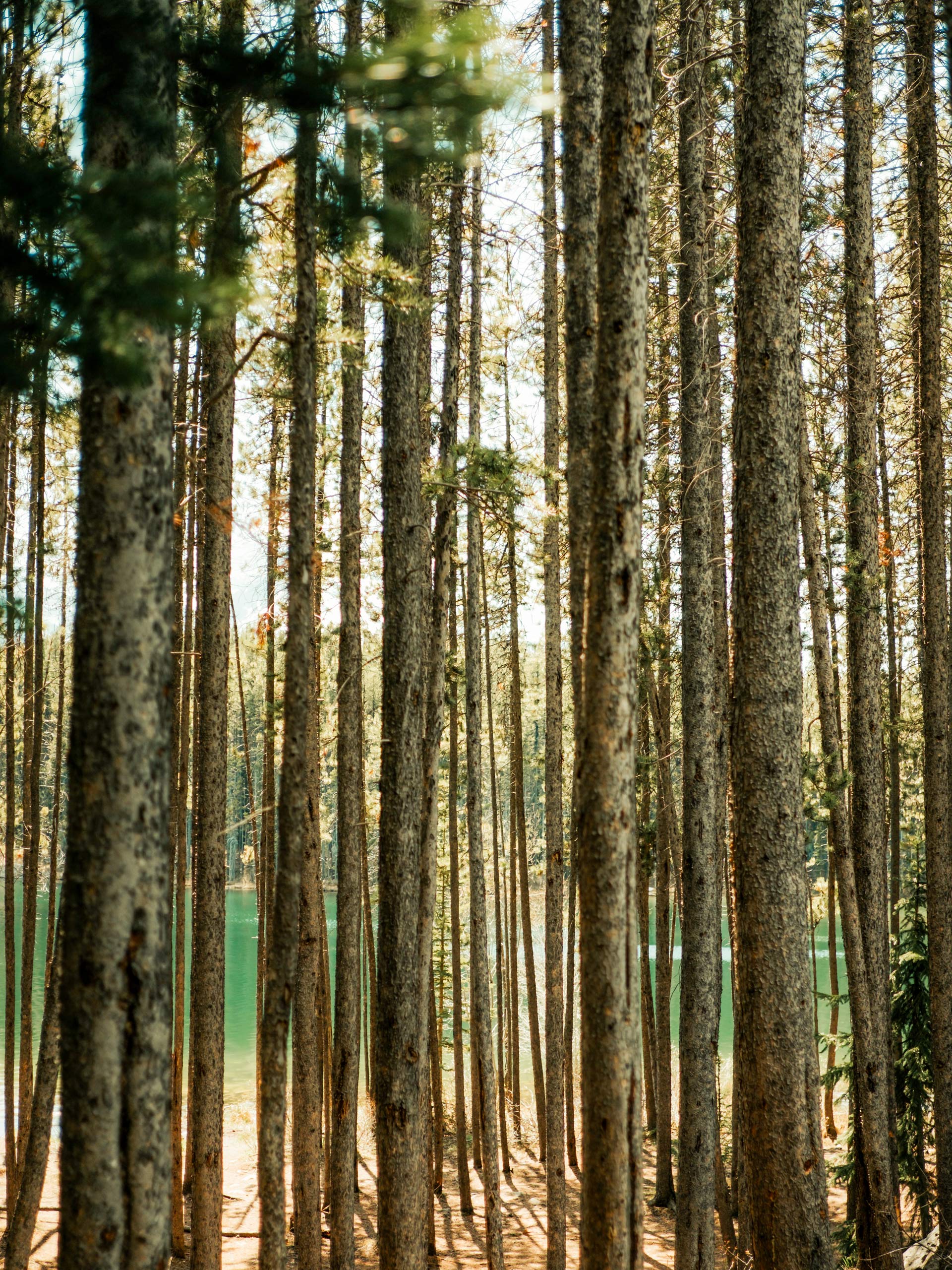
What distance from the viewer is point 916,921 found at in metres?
9.83

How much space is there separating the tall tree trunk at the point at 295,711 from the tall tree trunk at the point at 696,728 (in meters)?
3.19

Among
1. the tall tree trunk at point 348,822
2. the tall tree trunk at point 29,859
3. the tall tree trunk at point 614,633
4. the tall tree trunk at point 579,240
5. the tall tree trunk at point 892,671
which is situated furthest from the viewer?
the tall tree trunk at point 892,671

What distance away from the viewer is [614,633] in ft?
12.6

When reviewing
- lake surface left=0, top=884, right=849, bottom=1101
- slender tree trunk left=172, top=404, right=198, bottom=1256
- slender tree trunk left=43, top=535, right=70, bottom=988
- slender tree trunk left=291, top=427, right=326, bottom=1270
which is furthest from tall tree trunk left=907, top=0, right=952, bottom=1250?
slender tree trunk left=43, top=535, right=70, bottom=988

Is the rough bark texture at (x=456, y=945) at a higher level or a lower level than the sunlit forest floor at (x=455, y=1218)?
higher

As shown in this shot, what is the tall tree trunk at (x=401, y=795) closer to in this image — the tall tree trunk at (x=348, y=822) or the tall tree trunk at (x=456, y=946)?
the tall tree trunk at (x=348, y=822)

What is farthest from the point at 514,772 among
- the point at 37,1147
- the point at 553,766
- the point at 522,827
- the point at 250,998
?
the point at 250,998

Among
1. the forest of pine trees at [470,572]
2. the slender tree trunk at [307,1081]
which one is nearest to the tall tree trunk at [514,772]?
the forest of pine trees at [470,572]

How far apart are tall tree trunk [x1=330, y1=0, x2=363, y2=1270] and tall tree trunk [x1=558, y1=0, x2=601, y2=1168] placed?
1.90m

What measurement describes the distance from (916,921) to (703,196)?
7180 millimetres

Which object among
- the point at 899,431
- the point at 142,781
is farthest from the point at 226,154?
the point at 899,431

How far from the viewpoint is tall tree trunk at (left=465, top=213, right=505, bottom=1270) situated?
27.1 feet

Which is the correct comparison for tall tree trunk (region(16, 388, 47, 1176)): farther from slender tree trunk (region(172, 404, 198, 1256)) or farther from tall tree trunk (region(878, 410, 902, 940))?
tall tree trunk (region(878, 410, 902, 940))

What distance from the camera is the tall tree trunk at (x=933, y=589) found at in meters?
7.91
